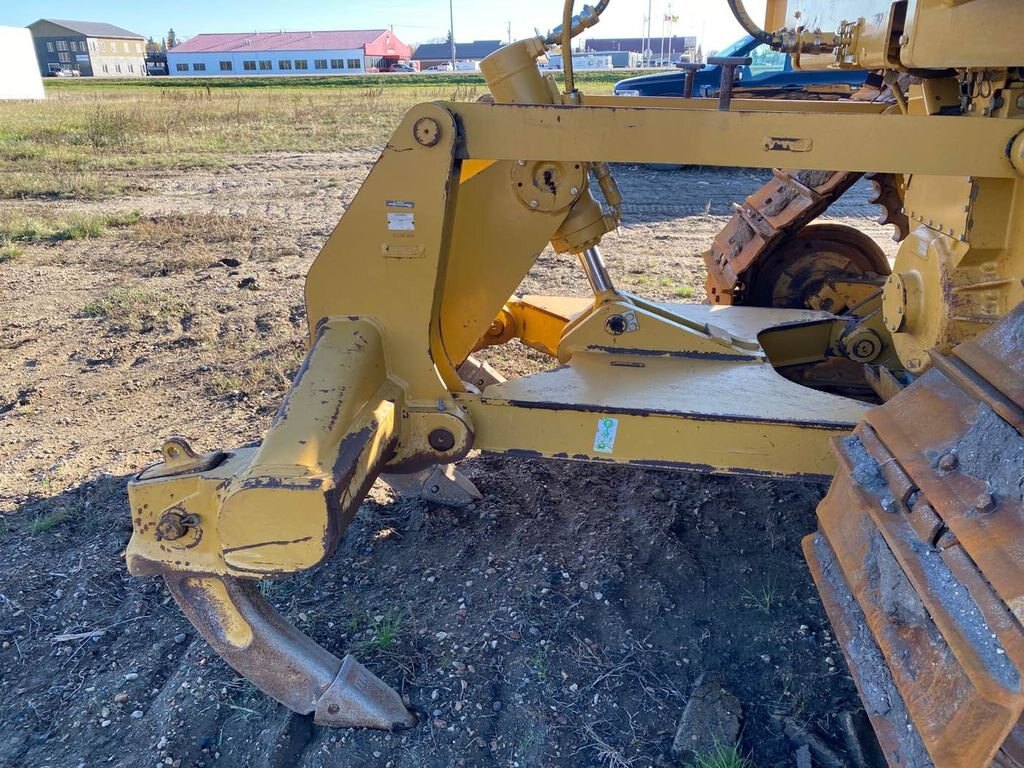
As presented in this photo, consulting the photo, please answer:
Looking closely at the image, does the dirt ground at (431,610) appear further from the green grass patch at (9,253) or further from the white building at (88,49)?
the white building at (88,49)

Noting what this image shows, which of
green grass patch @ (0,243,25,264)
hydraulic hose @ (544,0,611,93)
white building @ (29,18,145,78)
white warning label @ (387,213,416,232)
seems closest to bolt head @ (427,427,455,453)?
white warning label @ (387,213,416,232)

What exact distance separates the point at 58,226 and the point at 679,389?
Result: 8063 mm

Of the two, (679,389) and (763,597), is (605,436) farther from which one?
(763,597)

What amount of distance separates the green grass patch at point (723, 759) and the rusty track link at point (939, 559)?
54 cm

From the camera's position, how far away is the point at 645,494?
3.47m

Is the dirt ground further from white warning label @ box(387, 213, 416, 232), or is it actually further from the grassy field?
the grassy field

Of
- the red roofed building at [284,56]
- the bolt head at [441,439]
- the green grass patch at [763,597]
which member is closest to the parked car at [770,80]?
the green grass patch at [763,597]

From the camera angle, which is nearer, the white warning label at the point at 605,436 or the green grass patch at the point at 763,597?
the white warning label at the point at 605,436

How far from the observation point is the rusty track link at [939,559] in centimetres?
136

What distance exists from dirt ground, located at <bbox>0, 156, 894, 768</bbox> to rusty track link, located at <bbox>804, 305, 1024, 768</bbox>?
0.70m

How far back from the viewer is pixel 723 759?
215 centimetres

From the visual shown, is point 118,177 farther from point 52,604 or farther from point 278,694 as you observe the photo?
point 278,694

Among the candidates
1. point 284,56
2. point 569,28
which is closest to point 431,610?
point 569,28

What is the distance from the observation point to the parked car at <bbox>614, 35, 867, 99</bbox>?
8.05 metres
